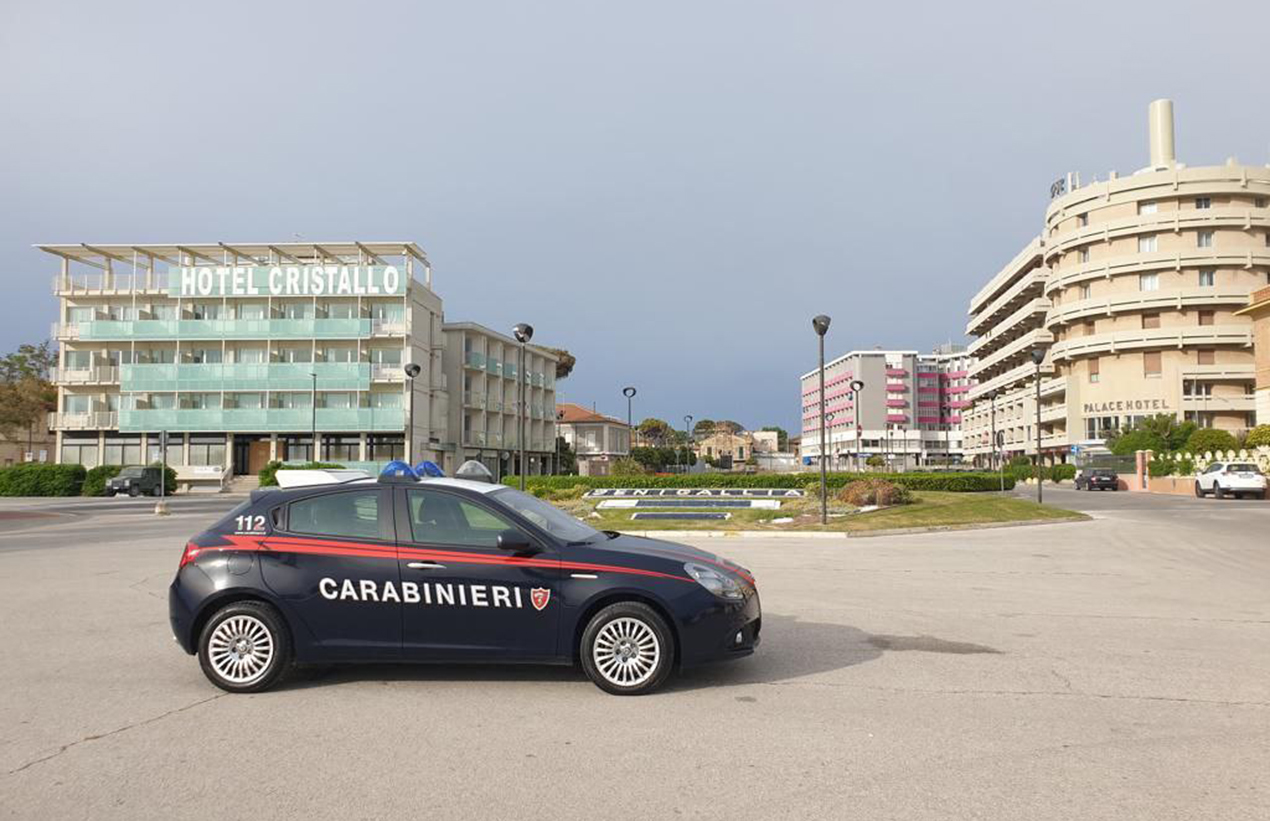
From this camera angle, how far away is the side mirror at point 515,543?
6164mm

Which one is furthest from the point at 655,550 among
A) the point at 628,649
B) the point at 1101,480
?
the point at 1101,480

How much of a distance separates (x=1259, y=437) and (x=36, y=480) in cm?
6279

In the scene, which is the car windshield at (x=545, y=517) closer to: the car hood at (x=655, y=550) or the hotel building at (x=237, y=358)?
the car hood at (x=655, y=550)

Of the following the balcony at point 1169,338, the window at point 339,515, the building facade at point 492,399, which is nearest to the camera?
the window at point 339,515

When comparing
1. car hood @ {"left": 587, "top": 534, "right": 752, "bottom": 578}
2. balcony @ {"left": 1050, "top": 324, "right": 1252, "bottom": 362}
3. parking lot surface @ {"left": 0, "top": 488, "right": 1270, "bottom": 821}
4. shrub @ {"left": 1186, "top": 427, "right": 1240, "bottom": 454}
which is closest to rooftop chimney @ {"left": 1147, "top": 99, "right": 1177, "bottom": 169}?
balcony @ {"left": 1050, "top": 324, "right": 1252, "bottom": 362}

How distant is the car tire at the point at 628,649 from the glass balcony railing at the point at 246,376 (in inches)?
2203

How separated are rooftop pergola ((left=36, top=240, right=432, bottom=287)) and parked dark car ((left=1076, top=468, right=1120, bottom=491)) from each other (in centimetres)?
4614

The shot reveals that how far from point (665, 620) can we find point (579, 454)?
90385 mm

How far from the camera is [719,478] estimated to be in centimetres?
3158

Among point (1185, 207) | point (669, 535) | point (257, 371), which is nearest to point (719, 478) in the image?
point (669, 535)

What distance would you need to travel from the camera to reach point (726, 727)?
5.37 metres

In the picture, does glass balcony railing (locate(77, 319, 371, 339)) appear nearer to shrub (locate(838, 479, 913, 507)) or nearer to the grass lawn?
the grass lawn

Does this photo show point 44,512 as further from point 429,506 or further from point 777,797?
point 777,797

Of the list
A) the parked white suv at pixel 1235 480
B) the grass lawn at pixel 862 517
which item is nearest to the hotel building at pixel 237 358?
the grass lawn at pixel 862 517
